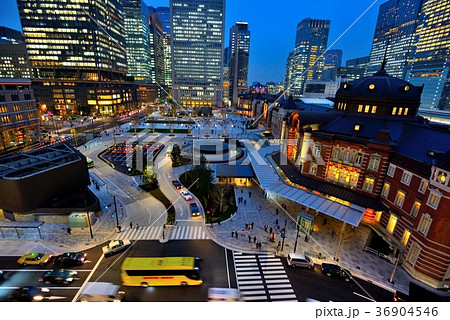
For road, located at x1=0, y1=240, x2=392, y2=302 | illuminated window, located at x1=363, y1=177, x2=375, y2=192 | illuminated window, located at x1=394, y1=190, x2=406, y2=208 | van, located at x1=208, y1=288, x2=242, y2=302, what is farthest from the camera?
illuminated window, located at x1=363, y1=177, x2=375, y2=192

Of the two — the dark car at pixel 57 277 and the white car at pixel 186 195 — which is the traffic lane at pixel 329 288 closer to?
the white car at pixel 186 195

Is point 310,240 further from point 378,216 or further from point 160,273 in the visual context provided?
point 160,273

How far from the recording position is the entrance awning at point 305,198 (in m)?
35.0

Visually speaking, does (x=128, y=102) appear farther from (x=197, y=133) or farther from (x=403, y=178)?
(x=403, y=178)

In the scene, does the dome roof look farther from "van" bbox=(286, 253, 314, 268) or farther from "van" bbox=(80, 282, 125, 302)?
"van" bbox=(80, 282, 125, 302)

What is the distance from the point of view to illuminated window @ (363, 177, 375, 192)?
38.5 metres

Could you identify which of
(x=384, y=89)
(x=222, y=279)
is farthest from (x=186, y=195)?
(x=384, y=89)

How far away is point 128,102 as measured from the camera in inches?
7185

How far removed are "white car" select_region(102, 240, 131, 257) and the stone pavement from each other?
13.4 metres

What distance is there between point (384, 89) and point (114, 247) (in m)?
55.2

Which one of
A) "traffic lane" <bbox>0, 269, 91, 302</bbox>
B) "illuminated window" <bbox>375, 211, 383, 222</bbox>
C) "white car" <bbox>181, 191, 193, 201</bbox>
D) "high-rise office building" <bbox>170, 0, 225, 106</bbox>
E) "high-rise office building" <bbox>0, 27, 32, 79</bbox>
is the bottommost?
"traffic lane" <bbox>0, 269, 91, 302</bbox>

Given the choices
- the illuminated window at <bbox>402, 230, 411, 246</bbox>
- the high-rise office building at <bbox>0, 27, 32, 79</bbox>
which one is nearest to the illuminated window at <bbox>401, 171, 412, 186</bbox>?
the illuminated window at <bbox>402, 230, 411, 246</bbox>

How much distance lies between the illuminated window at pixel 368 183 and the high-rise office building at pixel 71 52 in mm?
159504

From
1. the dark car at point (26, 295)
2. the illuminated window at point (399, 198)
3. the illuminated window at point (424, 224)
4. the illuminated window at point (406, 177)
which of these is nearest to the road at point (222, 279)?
the dark car at point (26, 295)
